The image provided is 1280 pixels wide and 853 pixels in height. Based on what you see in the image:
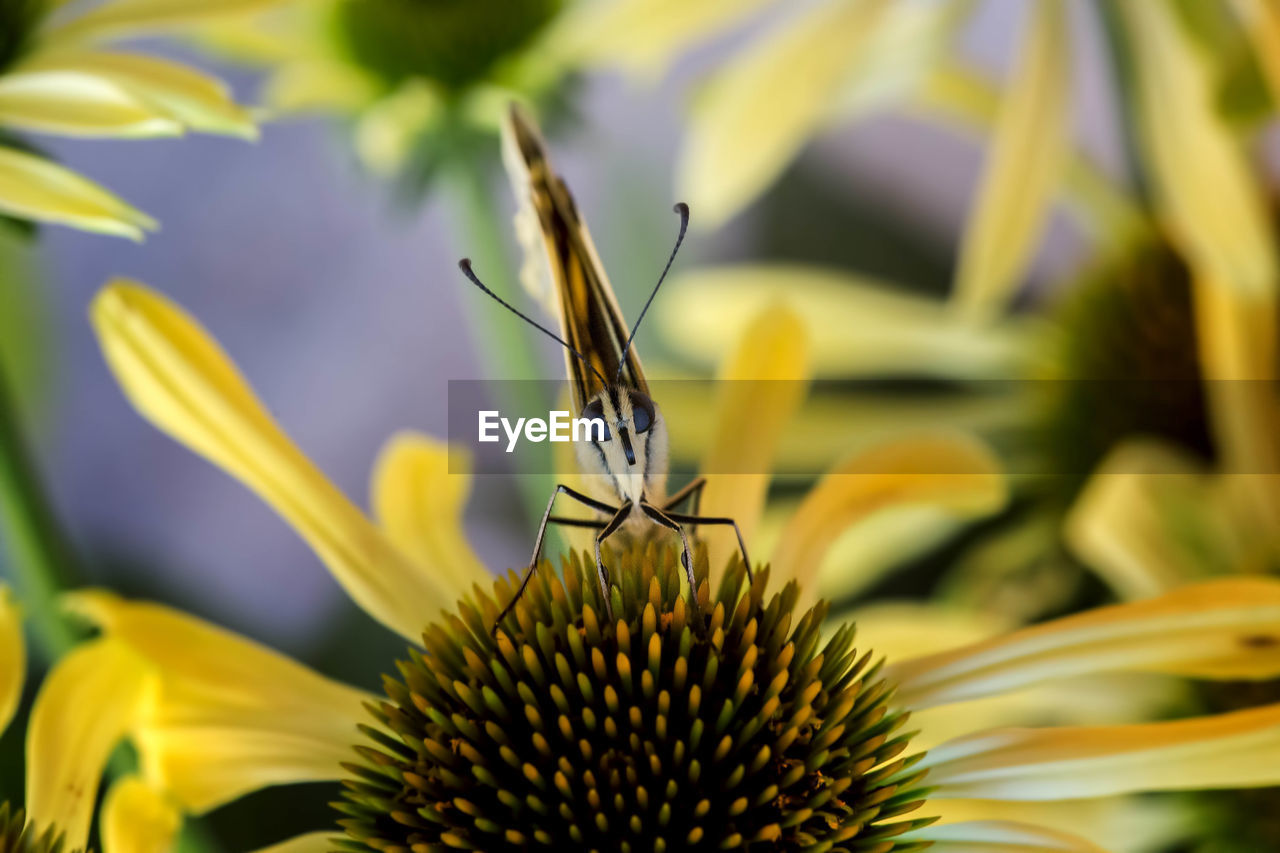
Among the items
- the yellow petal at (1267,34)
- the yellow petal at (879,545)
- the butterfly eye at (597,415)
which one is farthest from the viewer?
the yellow petal at (879,545)

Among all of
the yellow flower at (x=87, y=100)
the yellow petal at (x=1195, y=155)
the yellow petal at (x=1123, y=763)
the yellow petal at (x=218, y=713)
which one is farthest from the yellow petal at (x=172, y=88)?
the yellow petal at (x=1195, y=155)

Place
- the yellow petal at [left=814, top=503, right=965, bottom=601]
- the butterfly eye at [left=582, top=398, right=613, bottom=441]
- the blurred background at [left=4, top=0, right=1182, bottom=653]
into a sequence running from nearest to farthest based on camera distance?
the butterfly eye at [left=582, top=398, right=613, bottom=441], the yellow petal at [left=814, top=503, right=965, bottom=601], the blurred background at [left=4, top=0, right=1182, bottom=653]

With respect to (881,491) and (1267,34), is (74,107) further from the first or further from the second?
(1267,34)

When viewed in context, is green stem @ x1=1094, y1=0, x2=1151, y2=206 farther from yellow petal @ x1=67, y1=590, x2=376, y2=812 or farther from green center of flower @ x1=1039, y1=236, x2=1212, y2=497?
yellow petal @ x1=67, y1=590, x2=376, y2=812

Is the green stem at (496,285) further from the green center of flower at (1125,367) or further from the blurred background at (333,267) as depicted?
the green center of flower at (1125,367)

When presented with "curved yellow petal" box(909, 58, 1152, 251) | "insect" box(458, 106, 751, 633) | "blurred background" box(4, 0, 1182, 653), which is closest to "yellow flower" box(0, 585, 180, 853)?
"insect" box(458, 106, 751, 633)
